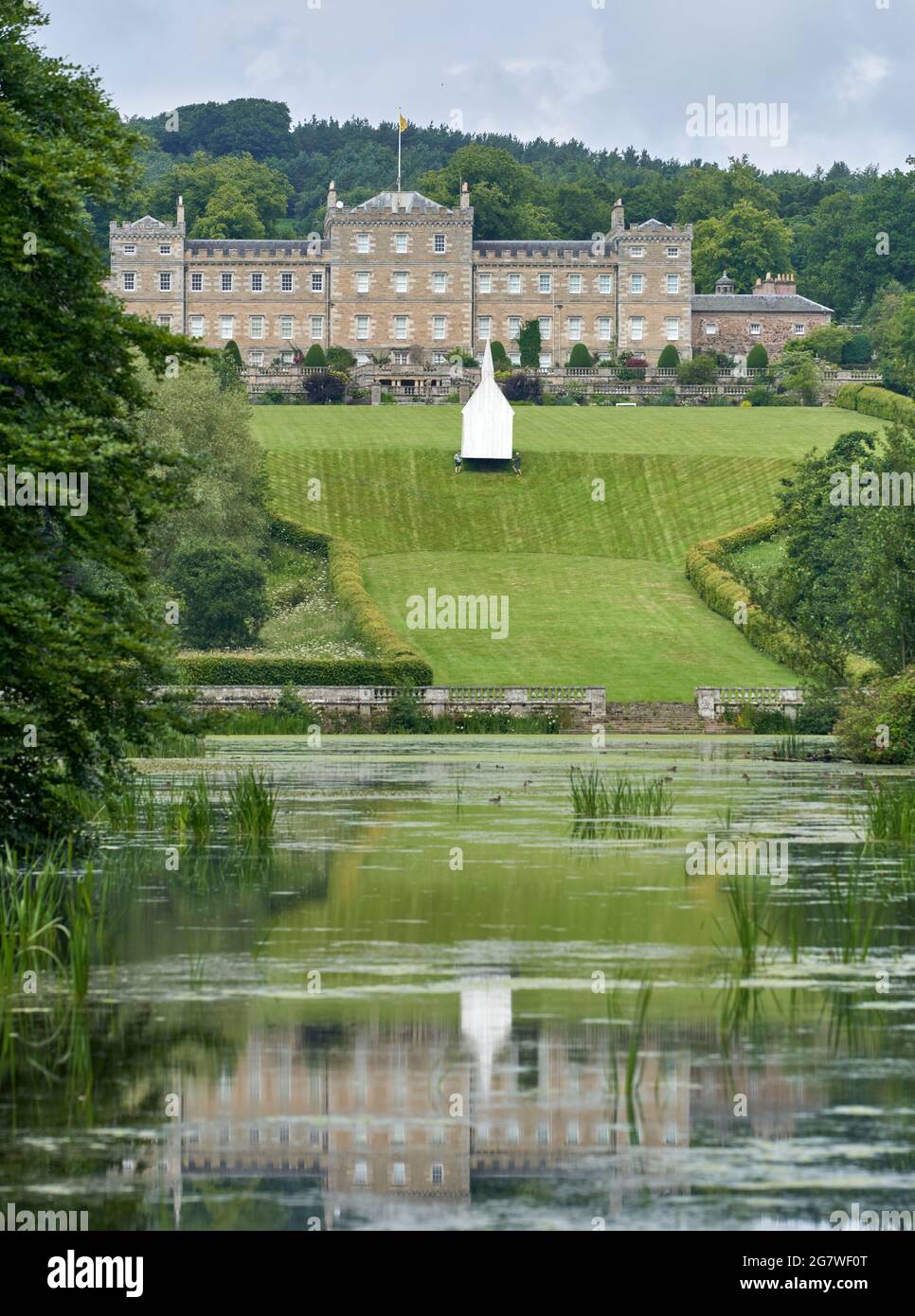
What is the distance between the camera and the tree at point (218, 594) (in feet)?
214

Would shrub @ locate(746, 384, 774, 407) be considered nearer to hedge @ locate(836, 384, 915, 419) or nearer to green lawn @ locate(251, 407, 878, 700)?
hedge @ locate(836, 384, 915, 419)

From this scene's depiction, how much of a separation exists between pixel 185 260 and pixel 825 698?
333 feet

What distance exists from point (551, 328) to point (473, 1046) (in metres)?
135

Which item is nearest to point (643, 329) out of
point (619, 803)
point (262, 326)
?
point (262, 326)

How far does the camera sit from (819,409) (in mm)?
117562

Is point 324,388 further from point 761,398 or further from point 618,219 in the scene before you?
point 618,219

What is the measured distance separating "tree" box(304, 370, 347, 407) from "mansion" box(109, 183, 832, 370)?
2193 centimetres

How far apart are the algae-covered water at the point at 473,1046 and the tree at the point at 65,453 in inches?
71.0

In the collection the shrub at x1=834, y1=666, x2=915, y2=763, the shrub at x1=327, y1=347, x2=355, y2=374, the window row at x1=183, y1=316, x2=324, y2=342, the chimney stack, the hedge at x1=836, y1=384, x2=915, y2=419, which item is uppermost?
the chimney stack

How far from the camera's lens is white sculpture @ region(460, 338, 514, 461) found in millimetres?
96812

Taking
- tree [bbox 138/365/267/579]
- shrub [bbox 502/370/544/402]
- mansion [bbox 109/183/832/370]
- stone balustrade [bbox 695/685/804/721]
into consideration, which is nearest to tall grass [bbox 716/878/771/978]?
stone balustrade [bbox 695/685/804/721]

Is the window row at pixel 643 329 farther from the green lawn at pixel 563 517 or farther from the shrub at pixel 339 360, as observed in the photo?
the green lawn at pixel 563 517

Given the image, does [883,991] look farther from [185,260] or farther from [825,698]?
[185,260]

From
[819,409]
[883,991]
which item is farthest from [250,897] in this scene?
[819,409]
